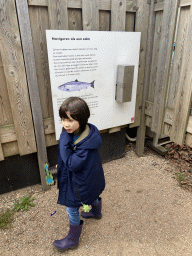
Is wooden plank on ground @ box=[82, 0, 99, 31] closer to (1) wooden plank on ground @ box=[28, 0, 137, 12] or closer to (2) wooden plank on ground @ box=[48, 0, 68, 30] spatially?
(1) wooden plank on ground @ box=[28, 0, 137, 12]

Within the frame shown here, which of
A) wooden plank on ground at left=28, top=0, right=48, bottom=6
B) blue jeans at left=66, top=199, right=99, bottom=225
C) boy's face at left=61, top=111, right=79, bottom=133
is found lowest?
blue jeans at left=66, top=199, right=99, bottom=225

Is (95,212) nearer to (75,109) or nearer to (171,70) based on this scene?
(75,109)

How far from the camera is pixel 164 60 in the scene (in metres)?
2.77

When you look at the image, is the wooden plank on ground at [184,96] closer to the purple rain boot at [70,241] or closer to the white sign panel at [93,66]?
the white sign panel at [93,66]

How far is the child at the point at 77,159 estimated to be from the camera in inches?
58.8

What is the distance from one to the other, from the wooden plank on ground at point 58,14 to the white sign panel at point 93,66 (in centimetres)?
10

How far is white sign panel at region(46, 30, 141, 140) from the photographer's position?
7.48 ft

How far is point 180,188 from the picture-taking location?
2.91 metres

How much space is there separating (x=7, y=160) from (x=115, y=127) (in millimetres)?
1756

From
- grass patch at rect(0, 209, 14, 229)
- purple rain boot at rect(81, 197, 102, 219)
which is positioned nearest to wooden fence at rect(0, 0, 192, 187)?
grass patch at rect(0, 209, 14, 229)

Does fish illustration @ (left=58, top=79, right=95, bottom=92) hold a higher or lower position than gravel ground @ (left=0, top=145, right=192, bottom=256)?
higher

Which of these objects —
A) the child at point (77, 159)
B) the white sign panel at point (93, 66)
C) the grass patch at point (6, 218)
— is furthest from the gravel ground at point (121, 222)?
the white sign panel at point (93, 66)

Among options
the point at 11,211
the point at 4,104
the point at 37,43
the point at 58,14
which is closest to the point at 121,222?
the point at 11,211

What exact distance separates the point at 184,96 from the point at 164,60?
→ 63cm
